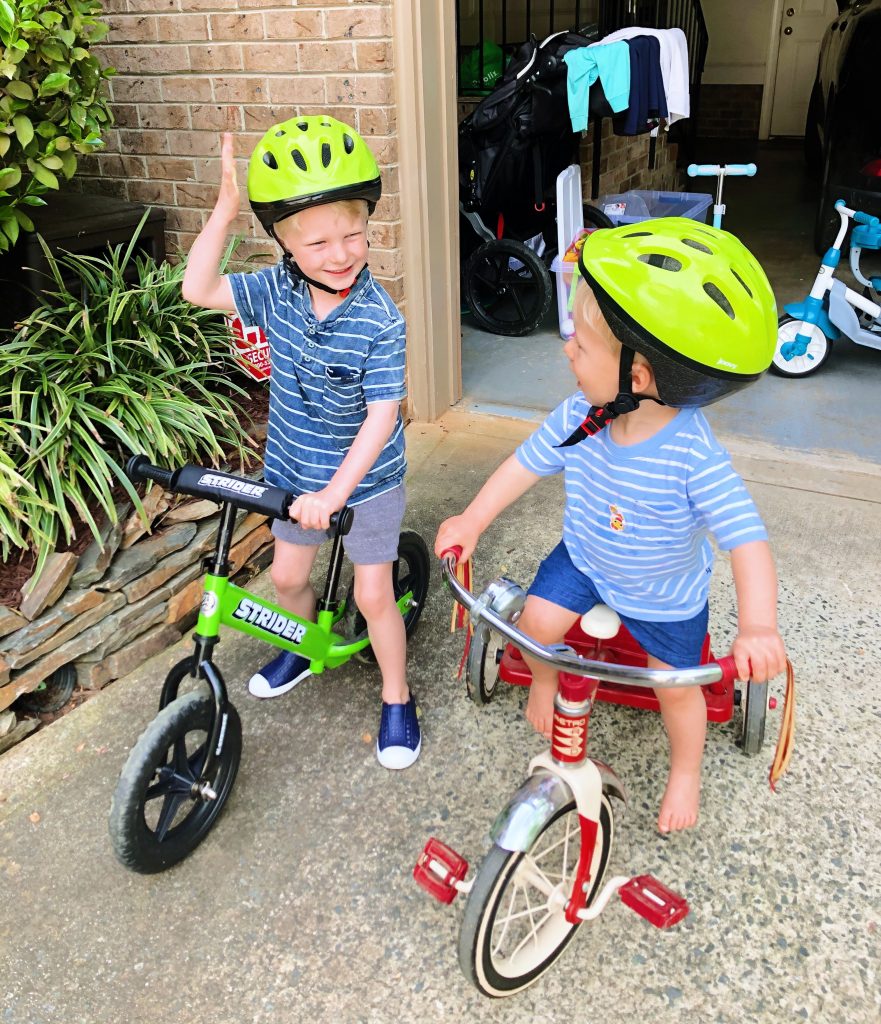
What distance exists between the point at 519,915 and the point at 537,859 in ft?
0.42

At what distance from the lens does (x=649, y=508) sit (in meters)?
1.73

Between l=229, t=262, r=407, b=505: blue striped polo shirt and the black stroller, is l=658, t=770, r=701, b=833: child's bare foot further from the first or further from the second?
the black stroller

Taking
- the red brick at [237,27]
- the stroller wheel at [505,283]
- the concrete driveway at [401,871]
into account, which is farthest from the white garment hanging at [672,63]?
the concrete driveway at [401,871]

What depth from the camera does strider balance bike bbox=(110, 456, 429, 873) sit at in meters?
1.84

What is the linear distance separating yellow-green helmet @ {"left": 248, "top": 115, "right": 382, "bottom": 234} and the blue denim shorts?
928mm

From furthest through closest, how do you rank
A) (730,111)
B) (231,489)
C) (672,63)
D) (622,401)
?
1. (730,111)
2. (672,63)
3. (231,489)
4. (622,401)

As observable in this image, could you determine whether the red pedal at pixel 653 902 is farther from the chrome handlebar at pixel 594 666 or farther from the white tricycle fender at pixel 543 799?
the chrome handlebar at pixel 594 666

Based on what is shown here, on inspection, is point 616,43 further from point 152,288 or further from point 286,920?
point 286,920

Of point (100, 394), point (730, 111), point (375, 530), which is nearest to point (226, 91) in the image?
point (100, 394)

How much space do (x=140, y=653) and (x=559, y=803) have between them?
5.19ft

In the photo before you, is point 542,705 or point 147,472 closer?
point 147,472

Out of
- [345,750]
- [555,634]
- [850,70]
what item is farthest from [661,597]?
[850,70]

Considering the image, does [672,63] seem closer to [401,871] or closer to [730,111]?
[401,871]

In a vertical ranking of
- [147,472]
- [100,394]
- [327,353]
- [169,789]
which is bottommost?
[169,789]
